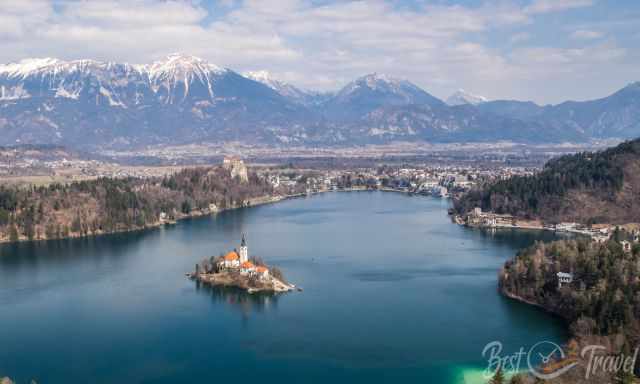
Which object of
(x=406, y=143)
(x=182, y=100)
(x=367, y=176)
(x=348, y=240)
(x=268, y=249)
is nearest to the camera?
(x=268, y=249)

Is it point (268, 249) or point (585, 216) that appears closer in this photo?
point (268, 249)

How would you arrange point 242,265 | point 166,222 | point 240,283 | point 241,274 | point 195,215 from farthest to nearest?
point 195,215
point 166,222
point 242,265
point 241,274
point 240,283

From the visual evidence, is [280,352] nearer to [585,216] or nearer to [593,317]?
[593,317]

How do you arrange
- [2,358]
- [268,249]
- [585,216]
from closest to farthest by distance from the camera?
[2,358] → [268,249] → [585,216]

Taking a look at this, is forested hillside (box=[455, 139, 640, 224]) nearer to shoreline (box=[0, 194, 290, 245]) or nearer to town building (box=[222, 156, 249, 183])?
shoreline (box=[0, 194, 290, 245])

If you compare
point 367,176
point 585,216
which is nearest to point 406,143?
point 367,176

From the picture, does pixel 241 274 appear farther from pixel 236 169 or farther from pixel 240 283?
pixel 236 169

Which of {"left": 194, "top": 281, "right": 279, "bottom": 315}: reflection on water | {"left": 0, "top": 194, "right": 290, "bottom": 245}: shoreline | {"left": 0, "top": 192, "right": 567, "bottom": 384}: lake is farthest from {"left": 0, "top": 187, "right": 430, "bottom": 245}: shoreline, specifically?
{"left": 194, "top": 281, "right": 279, "bottom": 315}: reflection on water

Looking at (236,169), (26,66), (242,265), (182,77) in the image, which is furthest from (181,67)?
(242,265)
